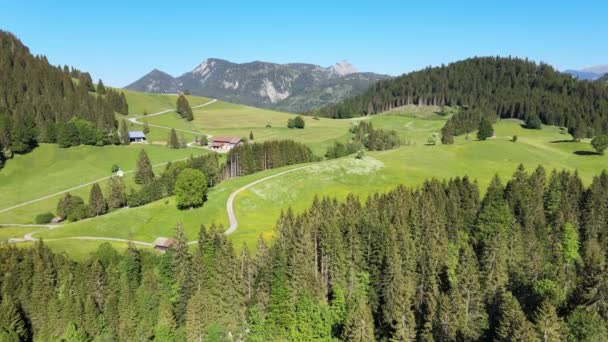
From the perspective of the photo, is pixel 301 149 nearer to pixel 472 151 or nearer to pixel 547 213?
pixel 472 151

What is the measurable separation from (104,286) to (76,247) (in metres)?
25.4

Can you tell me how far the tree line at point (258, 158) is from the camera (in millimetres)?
163125

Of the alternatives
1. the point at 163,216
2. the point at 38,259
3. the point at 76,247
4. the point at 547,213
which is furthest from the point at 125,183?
the point at 547,213

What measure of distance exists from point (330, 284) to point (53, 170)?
149 metres

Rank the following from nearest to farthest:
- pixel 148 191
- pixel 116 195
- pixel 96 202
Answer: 1. pixel 96 202
2. pixel 116 195
3. pixel 148 191

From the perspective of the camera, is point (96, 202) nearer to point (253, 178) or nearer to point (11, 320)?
point (253, 178)

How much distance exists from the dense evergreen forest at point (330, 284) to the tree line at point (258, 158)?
7414 cm

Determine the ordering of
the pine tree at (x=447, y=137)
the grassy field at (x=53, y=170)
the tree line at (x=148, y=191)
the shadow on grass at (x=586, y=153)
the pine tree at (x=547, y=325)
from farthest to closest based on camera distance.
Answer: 1. the pine tree at (x=447, y=137)
2. the shadow on grass at (x=586, y=153)
3. the grassy field at (x=53, y=170)
4. the tree line at (x=148, y=191)
5. the pine tree at (x=547, y=325)

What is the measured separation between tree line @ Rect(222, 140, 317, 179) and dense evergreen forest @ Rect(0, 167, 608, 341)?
243 ft

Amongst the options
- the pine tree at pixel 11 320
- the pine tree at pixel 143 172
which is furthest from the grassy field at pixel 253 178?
the pine tree at pixel 11 320

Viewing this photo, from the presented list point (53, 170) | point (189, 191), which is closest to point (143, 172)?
point (189, 191)

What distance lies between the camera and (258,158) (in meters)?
166

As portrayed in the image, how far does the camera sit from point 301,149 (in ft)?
584

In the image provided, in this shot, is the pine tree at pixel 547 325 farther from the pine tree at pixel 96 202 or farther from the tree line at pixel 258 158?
the tree line at pixel 258 158
